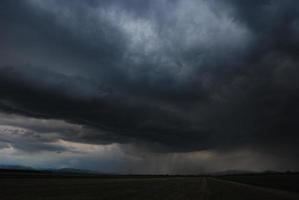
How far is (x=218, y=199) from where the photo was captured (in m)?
37.1

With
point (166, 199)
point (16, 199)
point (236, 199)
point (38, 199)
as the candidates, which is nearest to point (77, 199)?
point (38, 199)

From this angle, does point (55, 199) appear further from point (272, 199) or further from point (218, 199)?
point (272, 199)

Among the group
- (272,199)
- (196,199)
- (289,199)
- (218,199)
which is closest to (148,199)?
(196,199)

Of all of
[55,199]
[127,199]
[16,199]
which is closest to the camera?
[16,199]

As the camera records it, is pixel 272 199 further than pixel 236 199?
Yes

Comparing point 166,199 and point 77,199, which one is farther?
point 166,199

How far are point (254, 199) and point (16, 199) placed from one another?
3000 centimetres

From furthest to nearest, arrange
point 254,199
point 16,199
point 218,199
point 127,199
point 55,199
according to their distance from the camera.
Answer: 1. point 254,199
2. point 218,199
3. point 127,199
4. point 55,199
5. point 16,199

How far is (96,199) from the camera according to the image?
108ft

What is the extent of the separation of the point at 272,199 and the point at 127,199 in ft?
70.7

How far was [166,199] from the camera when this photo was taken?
34.8 m

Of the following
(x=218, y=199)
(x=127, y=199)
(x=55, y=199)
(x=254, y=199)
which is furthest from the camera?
(x=254, y=199)

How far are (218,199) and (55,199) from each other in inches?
783

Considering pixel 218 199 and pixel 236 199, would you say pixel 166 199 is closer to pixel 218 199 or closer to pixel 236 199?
pixel 218 199
